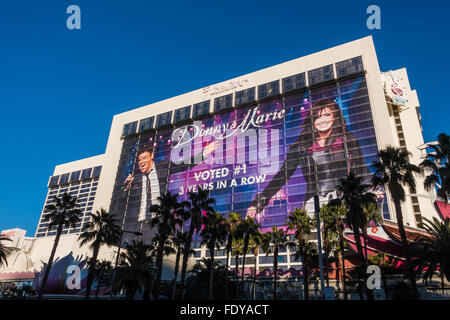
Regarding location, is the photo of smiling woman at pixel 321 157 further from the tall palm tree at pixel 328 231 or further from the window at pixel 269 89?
the tall palm tree at pixel 328 231

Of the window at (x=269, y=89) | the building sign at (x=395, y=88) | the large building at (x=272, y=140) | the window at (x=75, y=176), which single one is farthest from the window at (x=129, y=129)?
the building sign at (x=395, y=88)

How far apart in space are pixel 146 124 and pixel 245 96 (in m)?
40.4

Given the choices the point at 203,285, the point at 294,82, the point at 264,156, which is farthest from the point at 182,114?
the point at 203,285

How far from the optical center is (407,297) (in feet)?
95.5

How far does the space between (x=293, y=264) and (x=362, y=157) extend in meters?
30.0

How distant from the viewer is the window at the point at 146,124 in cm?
11700

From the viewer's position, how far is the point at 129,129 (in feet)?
399

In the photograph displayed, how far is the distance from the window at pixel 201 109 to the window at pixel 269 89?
19351 millimetres

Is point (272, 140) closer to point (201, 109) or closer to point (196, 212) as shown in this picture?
point (201, 109)

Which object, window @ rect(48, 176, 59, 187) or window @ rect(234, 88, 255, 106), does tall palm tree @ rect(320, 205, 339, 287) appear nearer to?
window @ rect(234, 88, 255, 106)
